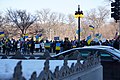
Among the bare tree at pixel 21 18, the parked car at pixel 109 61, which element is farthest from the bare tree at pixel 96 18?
the parked car at pixel 109 61

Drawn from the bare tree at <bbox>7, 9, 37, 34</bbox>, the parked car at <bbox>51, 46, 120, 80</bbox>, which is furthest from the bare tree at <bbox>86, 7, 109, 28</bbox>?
the parked car at <bbox>51, 46, 120, 80</bbox>

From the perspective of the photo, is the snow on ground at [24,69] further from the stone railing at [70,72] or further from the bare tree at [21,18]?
the bare tree at [21,18]

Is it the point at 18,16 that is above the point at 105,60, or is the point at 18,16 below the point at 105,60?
above

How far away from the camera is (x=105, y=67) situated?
11.5m

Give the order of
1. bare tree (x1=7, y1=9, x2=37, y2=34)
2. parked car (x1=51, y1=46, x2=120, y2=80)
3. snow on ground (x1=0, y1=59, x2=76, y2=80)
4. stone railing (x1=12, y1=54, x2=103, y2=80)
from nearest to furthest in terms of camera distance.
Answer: stone railing (x1=12, y1=54, x2=103, y2=80)
snow on ground (x1=0, y1=59, x2=76, y2=80)
parked car (x1=51, y1=46, x2=120, y2=80)
bare tree (x1=7, y1=9, x2=37, y2=34)

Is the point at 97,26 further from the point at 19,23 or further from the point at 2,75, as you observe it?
the point at 2,75

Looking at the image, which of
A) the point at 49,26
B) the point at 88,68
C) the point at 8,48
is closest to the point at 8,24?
the point at 49,26

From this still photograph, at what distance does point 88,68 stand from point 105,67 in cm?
686

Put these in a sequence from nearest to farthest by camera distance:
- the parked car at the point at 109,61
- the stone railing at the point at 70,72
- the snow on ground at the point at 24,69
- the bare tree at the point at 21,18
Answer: the stone railing at the point at 70,72
the snow on ground at the point at 24,69
the parked car at the point at 109,61
the bare tree at the point at 21,18

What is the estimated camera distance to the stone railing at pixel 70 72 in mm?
2447

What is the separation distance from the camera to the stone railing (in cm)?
245

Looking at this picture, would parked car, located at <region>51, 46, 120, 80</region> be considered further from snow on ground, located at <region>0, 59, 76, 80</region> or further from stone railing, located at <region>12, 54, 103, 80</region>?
snow on ground, located at <region>0, 59, 76, 80</region>

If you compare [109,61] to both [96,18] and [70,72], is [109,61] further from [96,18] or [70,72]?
[96,18]

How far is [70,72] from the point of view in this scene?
383 centimetres
